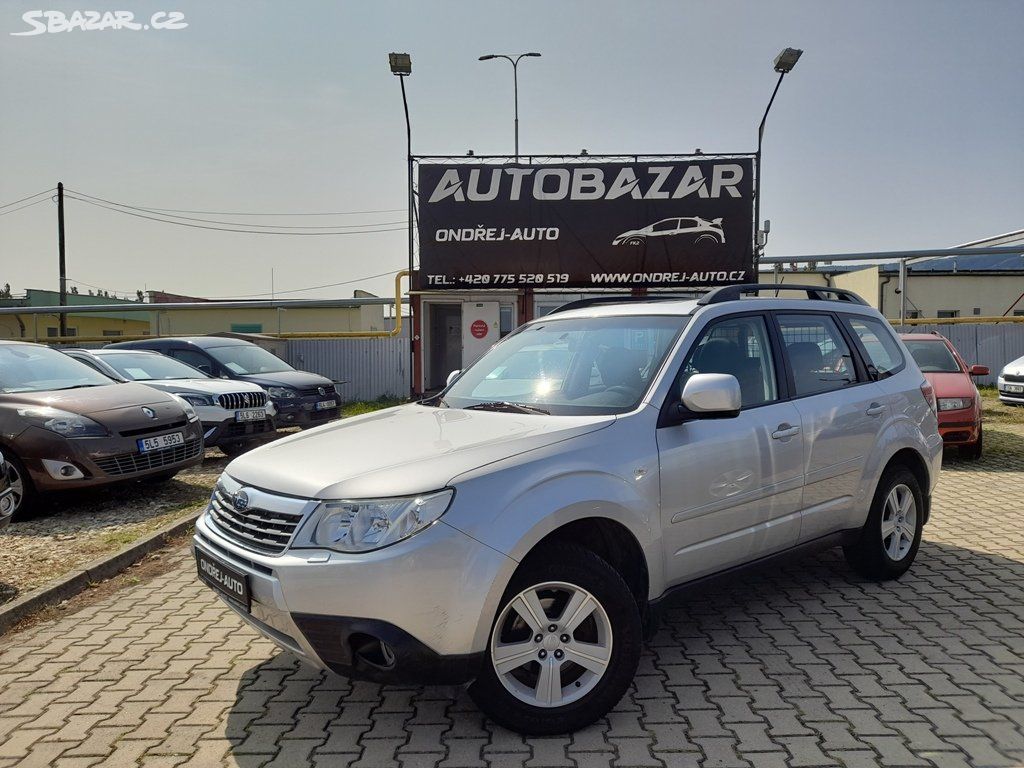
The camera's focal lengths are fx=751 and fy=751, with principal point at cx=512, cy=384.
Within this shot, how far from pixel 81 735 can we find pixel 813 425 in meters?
3.73

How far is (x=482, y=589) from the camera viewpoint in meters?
2.66

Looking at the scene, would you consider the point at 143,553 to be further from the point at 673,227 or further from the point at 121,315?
the point at 121,315

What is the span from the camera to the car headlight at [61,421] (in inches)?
259

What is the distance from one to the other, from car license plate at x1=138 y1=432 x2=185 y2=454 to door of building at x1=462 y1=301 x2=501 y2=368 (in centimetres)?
950

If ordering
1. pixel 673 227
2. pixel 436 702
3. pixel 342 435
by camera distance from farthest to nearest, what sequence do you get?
pixel 673 227 → pixel 342 435 → pixel 436 702

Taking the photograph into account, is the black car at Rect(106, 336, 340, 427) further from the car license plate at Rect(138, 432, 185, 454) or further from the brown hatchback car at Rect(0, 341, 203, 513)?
the car license plate at Rect(138, 432, 185, 454)

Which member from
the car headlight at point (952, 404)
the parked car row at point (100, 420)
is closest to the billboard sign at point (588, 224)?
the parked car row at point (100, 420)

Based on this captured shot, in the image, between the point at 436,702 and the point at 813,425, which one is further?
the point at 813,425

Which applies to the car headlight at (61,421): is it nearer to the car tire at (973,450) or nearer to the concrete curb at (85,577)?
the concrete curb at (85,577)

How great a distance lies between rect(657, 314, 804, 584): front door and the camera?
3365 millimetres

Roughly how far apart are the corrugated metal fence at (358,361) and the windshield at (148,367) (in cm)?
846

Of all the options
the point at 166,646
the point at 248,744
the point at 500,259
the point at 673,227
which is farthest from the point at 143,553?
the point at 673,227

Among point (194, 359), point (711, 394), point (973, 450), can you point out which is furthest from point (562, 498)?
point (194, 359)

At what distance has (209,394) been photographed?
967 centimetres
